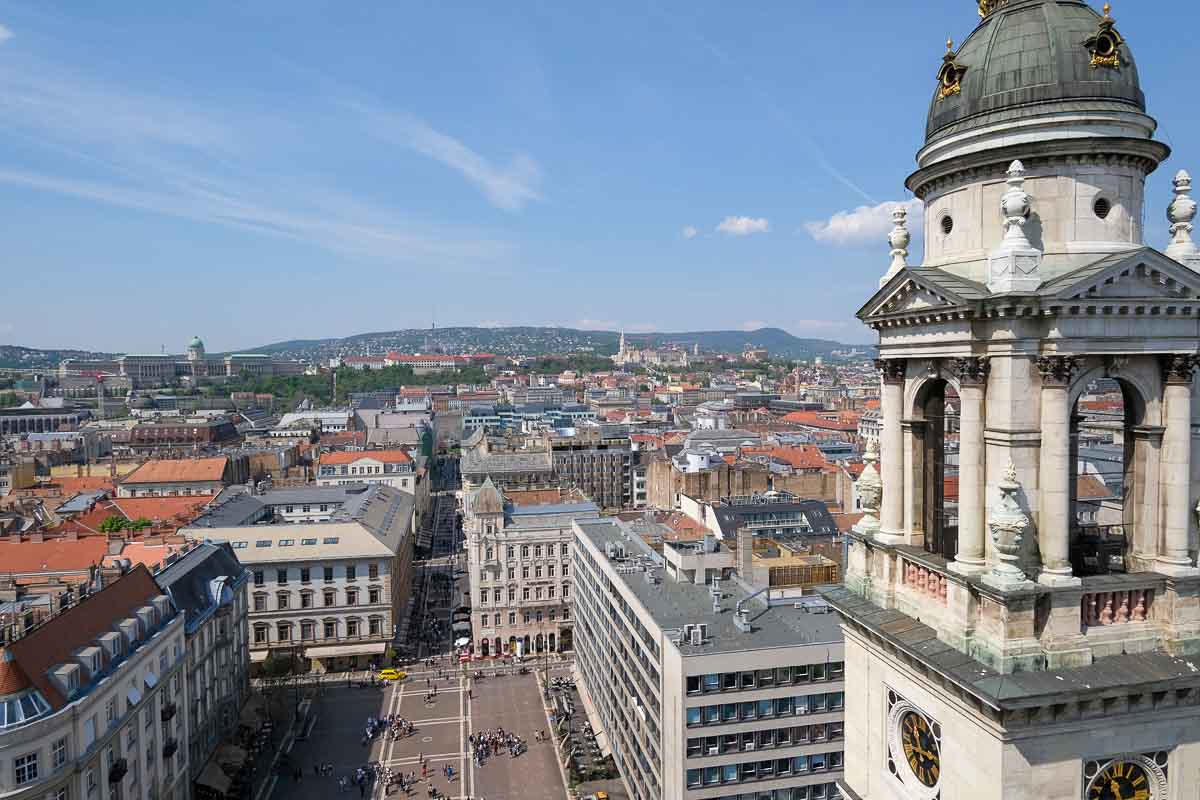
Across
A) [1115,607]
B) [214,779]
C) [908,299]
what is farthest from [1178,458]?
[214,779]

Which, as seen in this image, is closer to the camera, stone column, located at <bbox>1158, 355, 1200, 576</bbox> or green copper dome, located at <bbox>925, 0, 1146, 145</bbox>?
stone column, located at <bbox>1158, 355, 1200, 576</bbox>

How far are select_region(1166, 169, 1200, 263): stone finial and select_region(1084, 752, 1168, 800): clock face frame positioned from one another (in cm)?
882

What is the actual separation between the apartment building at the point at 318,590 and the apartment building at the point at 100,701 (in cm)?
2343

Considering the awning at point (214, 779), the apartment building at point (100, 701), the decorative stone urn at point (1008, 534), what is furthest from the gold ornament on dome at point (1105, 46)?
the awning at point (214, 779)

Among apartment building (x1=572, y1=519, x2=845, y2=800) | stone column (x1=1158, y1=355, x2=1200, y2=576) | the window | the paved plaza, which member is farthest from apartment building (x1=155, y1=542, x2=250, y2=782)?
stone column (x1=1158, y1=355, x2=1200, y2=576)

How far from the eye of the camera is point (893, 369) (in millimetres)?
17156

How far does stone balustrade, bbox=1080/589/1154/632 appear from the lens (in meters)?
14.2

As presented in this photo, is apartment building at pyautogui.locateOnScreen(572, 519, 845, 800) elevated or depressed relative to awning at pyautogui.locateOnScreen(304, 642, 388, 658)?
elevated

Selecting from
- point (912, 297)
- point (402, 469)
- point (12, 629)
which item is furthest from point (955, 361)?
point (402, 469)

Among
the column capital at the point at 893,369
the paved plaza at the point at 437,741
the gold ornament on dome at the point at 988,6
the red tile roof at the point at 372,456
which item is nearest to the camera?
the gold ornament on dome at the point at 988,6

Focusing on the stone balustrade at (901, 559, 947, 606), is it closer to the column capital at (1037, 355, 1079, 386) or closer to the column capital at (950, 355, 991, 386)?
the column capital at (950, 355, 991, 386)

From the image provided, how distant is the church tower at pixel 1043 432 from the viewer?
13664 mm

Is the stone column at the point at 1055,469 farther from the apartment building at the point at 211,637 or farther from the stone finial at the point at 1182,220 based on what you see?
the apartment building at the point at 211,637

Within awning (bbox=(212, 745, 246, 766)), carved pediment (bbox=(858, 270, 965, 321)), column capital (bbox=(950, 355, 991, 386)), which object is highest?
carved pediment (bbox=(858, 270, 965, 321))
